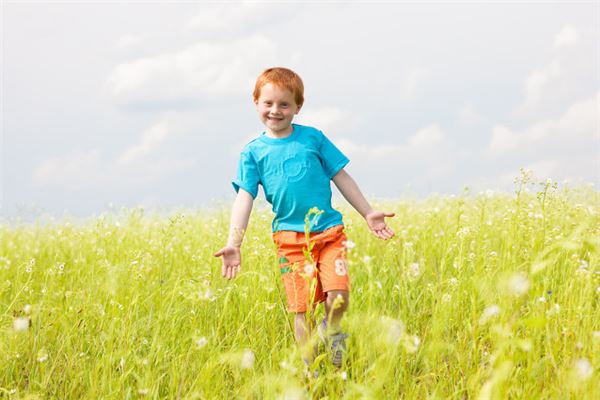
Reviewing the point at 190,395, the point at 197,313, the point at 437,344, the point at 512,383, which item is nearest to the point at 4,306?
the point at 197,313

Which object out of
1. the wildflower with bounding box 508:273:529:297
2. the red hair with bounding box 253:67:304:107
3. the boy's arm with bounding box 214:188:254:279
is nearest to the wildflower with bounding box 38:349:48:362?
the boy's arm with bounding box 214:188:254:279

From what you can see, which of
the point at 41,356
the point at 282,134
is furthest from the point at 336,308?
the point at 41,356

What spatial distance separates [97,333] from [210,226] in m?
4.07

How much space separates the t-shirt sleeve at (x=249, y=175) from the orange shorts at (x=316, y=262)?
0.33 meters

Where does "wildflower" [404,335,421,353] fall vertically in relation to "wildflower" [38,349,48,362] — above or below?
above

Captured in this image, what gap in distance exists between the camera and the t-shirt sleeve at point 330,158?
413 cm

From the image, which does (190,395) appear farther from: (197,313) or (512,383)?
(512,383)

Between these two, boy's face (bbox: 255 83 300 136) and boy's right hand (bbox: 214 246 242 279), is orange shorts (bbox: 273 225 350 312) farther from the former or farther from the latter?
boy's face (bbox: 255 83 300 136)

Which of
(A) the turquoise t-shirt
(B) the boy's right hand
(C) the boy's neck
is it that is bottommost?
(B) the boy's right hand

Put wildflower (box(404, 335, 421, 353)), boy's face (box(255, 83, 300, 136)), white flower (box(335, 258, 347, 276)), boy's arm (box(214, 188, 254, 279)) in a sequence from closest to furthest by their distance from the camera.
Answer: wildflower (box(404, 335, 421, 353)) → boy's arm (box(214, 188, 254, 279)) → white flower (box(335, 258, 347, 276)) → boy's face (box(255, 83, 300, 136))

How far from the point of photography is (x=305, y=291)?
12.8ft

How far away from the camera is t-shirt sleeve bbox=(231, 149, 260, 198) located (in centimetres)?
410

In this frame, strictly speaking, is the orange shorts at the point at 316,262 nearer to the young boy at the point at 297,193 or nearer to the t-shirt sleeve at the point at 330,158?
the young boy at the point at 297,193

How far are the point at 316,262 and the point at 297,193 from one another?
437 mm
